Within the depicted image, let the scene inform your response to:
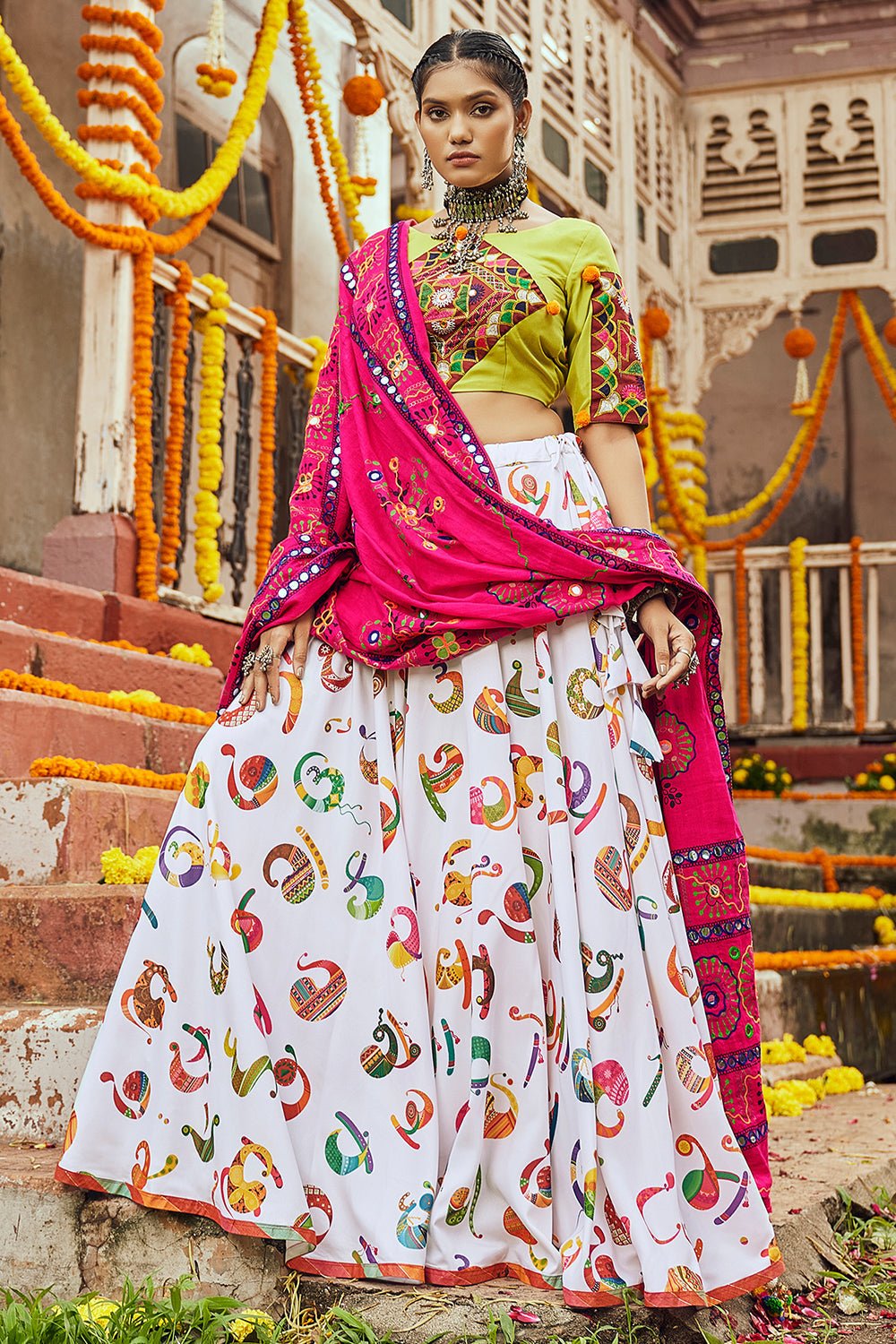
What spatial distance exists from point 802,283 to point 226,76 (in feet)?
15.2

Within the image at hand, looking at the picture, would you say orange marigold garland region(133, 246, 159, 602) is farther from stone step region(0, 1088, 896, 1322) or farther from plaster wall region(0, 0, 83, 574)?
stone step region(0, 1088, 896, 1322)

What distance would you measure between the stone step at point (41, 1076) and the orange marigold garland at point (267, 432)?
328 centimetres

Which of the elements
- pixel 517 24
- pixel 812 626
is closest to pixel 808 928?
pixel 812 626

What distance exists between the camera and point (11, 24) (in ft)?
21.9

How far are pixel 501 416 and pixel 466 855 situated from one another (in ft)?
2.34

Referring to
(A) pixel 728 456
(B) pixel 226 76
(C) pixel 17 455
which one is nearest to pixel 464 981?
Result: (B) pixel 226 76

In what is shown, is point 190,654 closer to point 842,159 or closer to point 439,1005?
point 439,1005

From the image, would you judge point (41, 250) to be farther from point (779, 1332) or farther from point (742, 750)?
point (779, 1332)

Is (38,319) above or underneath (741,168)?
underneath

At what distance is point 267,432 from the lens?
5770 mm

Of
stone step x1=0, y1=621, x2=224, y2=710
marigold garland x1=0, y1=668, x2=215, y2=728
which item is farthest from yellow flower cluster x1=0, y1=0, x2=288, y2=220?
marigold garland x1=0, y1=668, x2=215, y2=728

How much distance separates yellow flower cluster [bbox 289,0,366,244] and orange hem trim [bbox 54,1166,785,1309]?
178 inches

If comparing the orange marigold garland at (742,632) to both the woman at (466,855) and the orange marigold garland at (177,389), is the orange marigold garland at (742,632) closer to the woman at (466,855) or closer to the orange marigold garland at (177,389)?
the orange marigold garland at (177,389)

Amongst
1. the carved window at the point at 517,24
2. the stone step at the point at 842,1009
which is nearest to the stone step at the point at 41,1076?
the stone step at the point at 842,1009
